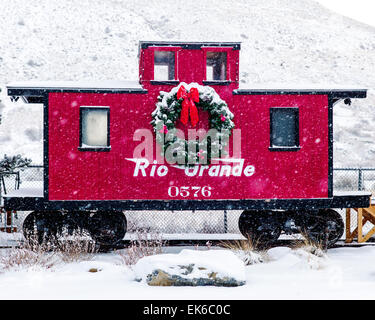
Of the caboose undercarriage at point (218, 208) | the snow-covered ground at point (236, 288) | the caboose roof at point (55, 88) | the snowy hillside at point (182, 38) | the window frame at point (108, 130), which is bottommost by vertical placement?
the snow-covered ground at point (236, 288)

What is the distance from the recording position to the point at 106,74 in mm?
51125

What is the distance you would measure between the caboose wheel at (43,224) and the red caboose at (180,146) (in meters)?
0.02

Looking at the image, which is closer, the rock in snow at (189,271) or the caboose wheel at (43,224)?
the rock in snow at (189,271)

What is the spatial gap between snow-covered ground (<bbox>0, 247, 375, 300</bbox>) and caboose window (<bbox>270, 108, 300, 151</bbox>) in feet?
9.56

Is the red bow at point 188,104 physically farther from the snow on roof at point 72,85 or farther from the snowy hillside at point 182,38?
the snowy hillside at point 182,38

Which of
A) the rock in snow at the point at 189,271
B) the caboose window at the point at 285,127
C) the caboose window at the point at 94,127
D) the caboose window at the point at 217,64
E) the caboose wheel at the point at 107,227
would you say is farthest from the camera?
the caboose window at the point at 217,64

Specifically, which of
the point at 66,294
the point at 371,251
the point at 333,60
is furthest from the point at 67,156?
the point at 333,60

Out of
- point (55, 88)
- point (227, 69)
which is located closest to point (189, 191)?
point (227, 69)

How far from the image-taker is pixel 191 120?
11.6 meters

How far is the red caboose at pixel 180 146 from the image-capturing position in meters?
11.6

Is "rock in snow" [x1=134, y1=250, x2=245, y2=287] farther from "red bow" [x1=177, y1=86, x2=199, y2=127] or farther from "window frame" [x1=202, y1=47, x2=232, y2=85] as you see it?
"window frame" [x1=202, y1=47, x2=232, y2=85]

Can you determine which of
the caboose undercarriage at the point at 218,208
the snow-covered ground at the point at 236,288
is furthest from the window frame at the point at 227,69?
the snow-covered ground at the point at 236,288

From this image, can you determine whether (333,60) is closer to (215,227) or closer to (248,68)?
(248,68)

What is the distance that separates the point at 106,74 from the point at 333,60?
30473mm
